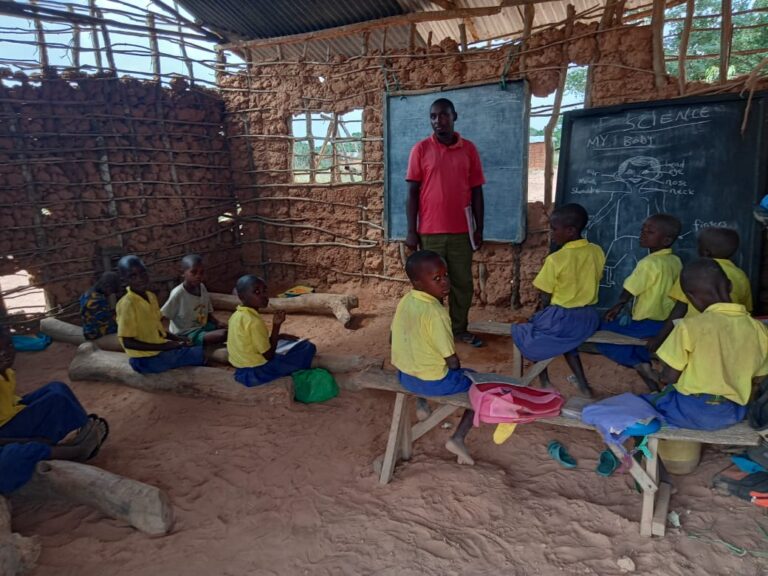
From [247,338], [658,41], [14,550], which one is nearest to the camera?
[14,550]

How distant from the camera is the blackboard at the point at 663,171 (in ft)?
12.1

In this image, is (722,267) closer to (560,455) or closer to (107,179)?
(560,455)

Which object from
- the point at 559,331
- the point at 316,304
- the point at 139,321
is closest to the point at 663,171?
the point at 559,331

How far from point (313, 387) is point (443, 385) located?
1400 mm

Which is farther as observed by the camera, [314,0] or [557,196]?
[314,0]

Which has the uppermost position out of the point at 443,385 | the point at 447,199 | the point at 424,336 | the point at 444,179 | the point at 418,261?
the point at 444,179

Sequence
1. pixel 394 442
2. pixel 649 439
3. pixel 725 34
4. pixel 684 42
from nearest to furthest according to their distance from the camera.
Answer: pixel 649 439
pixel 394 442
pixel 725 34
pixel 684 42

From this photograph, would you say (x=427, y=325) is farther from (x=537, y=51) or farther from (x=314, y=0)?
(x=314, y=0)

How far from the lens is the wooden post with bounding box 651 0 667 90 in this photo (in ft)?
13.0

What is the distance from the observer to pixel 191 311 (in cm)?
424

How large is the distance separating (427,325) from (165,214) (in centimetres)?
503

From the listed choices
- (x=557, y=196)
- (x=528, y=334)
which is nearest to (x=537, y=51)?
(x=557, y=196)

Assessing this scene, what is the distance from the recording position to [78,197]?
546 cm

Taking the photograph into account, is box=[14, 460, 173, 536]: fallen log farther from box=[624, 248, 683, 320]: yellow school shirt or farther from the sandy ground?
box=[624, 248, 683, 320]: yellow school shirt
